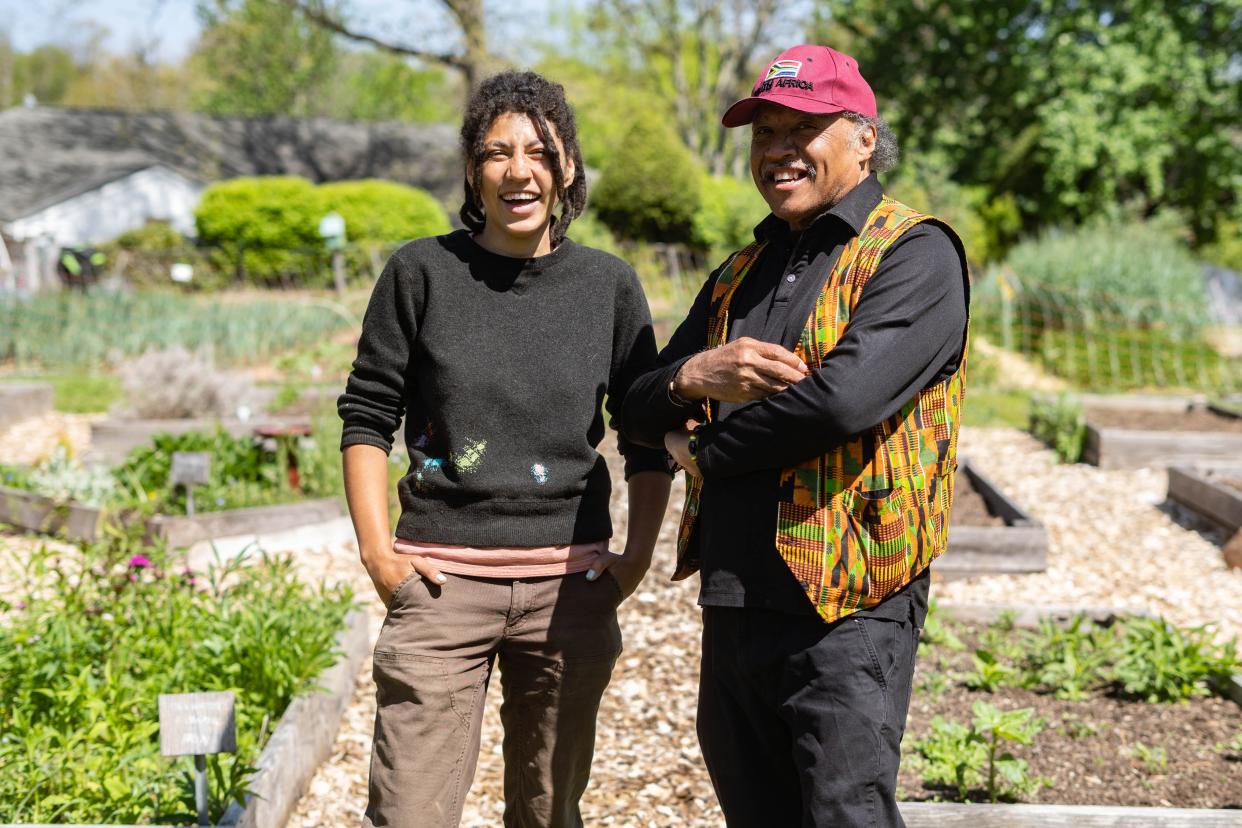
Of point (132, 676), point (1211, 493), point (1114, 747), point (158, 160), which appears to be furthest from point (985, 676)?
point (158, 160)

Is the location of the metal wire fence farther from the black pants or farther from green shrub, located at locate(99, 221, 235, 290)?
green shrub, located at locate(99, 221, 235, 290)

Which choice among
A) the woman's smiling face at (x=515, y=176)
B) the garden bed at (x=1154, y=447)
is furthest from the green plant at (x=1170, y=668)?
the garden bed at (x=1154, y=447)

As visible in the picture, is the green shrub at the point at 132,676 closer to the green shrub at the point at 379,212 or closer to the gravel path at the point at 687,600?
the gravel path at the point at 687,600

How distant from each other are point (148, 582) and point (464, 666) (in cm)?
229

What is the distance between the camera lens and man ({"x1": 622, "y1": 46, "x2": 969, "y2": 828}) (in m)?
1.88

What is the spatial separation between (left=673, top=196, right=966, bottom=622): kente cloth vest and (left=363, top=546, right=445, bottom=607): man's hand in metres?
0.70

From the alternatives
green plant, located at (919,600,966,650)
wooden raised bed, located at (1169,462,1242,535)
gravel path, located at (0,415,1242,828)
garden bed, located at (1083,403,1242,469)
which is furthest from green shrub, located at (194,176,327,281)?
green plant, located at (919,600,966,650)

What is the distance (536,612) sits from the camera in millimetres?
2252

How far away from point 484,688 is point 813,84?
4.36ft

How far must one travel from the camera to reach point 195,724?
2.55 m

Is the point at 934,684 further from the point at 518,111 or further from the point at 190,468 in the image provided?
the point at 190,468

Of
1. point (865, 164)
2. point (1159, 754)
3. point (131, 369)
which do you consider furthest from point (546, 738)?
point (131, 369)

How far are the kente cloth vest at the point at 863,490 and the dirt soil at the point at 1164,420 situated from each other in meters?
7.28

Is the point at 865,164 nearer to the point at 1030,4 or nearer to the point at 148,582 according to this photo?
the point at 148,582
